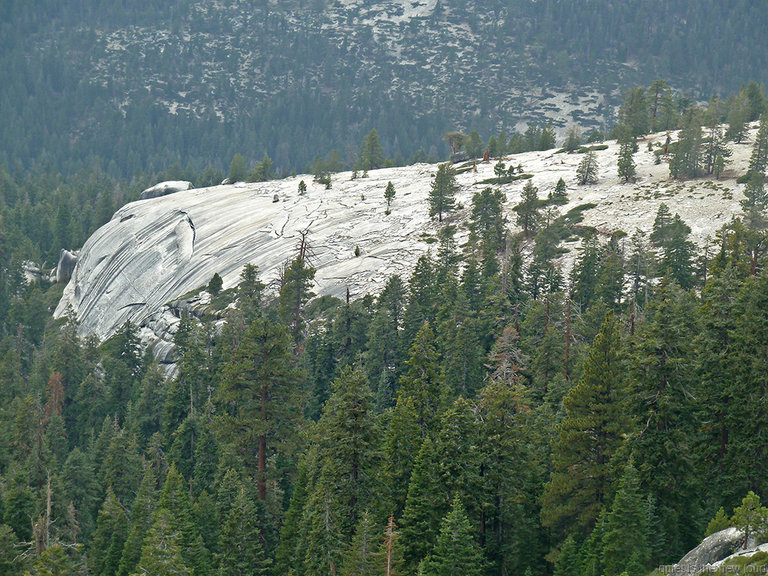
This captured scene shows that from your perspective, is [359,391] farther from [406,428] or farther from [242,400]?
[242,400]

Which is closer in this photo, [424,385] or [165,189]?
[424,385]

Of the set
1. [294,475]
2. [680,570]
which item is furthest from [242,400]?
[680,570]

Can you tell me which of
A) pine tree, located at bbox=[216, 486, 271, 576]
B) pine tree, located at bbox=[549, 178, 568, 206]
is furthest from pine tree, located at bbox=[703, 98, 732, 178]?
pine tree, located at bbox=[216, 486, 271, 576]

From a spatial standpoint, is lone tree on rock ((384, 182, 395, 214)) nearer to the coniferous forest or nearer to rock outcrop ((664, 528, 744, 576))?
the coniferous forest

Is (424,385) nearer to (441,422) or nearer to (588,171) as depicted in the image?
(441,422)

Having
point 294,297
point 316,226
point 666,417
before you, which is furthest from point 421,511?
point 316,226

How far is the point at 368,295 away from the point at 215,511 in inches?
1293

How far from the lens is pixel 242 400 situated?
2227 inches

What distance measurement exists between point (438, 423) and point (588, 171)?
68.1m

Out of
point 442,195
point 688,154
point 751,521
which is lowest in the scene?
point 442,195

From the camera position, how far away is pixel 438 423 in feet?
153

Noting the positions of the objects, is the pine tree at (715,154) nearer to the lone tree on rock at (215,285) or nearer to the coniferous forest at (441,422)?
the coniferous forest at (441,422)

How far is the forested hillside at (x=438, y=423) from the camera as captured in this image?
39.4 metres

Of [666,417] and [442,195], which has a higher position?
[666,417]
